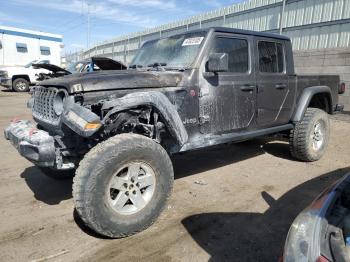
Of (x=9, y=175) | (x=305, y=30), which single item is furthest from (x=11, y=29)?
(x=9, y=175)

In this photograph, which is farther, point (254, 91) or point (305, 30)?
point (305, 30)

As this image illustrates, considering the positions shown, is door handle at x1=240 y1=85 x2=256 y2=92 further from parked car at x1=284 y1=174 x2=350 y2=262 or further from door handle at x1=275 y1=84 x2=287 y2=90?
parked car at x1=284 y1=174 x2=350 y2=262

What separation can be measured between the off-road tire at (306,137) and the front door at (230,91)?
1.20 m

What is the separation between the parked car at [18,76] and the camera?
714 inches

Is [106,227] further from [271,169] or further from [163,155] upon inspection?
[271,169]

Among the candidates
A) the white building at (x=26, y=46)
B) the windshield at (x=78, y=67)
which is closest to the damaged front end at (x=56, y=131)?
→ the windshield at (x=78, y=67)

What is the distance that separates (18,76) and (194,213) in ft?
57.2

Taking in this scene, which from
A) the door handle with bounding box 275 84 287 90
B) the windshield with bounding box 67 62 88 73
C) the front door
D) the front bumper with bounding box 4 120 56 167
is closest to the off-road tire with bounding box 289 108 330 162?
the door handle with bounding box 275 84 287 90

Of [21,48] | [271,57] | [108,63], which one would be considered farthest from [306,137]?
[21,48]

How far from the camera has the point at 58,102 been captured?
3416 millimetres

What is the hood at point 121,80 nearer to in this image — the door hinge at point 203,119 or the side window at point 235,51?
the door hinge at point 203,119

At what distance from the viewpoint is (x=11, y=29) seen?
31.1 m

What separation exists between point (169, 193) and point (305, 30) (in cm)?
1055

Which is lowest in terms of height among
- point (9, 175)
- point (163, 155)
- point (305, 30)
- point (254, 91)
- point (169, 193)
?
point (9, 175)
